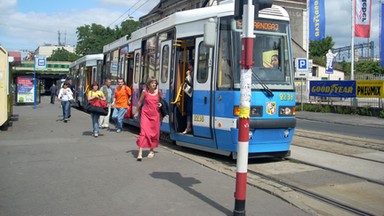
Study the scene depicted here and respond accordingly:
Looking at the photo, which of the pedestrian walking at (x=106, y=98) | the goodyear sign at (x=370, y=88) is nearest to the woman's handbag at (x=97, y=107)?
the pedestrian walking at (x=106, y=98)

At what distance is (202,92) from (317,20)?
2440 cm

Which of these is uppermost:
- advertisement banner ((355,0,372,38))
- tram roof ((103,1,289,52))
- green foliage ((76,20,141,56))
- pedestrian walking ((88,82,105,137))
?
green foliage ((76,20,141,56))

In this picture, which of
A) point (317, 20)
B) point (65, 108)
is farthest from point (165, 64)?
point (317, 20)

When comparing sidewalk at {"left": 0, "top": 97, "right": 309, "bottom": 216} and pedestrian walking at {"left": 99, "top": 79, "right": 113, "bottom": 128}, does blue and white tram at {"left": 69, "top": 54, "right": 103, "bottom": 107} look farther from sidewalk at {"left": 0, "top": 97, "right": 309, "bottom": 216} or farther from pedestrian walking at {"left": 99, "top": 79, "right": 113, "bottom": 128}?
sidewalk at {"left": 0, "top": 97, "right": 309, "bottom": 216}

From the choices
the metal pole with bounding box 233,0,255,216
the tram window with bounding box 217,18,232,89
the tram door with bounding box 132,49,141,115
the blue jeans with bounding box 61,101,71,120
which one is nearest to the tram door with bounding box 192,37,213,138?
the tram window with bounding box 217,18,232,89

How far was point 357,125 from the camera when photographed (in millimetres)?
19719

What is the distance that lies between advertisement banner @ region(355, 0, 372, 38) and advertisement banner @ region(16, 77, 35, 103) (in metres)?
23.0

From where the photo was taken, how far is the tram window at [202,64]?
925 cm

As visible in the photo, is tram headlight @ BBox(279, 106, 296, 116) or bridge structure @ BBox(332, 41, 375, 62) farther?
bridge structure @ BBox(332, 41, 375, 62)

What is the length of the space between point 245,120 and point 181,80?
5440 millimetres

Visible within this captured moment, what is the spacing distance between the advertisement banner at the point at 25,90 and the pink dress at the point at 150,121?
2455 cm

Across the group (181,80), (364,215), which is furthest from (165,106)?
(364,215)

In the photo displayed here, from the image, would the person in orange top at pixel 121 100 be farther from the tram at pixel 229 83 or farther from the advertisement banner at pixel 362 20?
the advertisement banner at pixel 362 20

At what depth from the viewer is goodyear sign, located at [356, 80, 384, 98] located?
24.0 m
